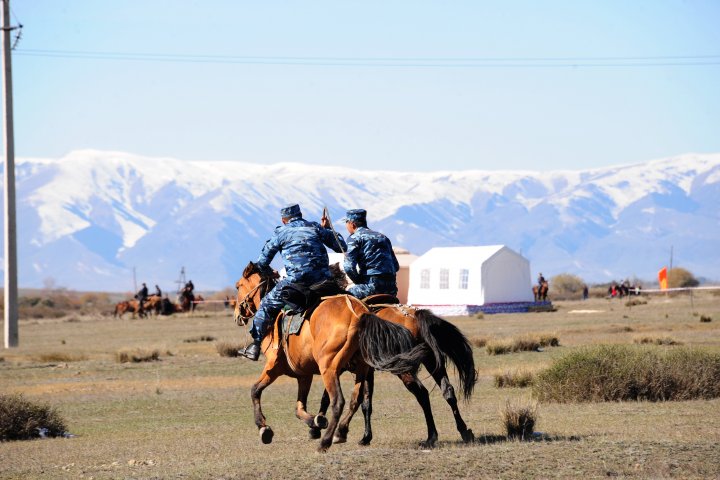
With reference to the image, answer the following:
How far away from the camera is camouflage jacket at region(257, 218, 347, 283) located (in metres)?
13.3

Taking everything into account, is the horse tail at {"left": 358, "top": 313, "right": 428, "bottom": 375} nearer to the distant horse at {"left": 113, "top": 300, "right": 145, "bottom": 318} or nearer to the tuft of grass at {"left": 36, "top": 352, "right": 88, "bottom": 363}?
the tuft of grass at {"left": 36, "top": 352, "right": 88, "bottom": 363}

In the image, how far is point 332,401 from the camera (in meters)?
12.5

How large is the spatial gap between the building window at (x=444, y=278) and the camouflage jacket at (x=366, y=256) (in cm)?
4924

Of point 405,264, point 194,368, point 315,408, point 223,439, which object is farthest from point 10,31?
point 405,264

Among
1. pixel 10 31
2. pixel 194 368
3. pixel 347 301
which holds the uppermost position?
pixel 10 31

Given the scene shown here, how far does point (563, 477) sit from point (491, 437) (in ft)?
9.72

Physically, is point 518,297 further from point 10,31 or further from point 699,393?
point 699,393

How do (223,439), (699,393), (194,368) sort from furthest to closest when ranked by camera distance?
(194,368), (699,393), (223,439)

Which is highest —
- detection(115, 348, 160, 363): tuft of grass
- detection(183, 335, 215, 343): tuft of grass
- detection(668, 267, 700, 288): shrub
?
detection(668, 267, 700, 288): shrub

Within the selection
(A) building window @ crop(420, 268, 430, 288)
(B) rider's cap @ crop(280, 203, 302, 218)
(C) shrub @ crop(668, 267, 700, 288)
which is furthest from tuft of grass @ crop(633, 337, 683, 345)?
(C) shrub @ crop(668, 267, 700, 288)

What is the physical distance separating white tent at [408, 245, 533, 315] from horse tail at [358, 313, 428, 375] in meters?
49.1

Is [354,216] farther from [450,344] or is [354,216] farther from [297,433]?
[297,433]

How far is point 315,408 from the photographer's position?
19094mm

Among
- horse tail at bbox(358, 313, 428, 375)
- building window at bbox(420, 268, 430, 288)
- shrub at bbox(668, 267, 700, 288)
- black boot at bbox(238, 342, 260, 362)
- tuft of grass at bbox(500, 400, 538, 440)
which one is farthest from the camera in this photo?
shrub at bbox(668, 267, 700, 288)
